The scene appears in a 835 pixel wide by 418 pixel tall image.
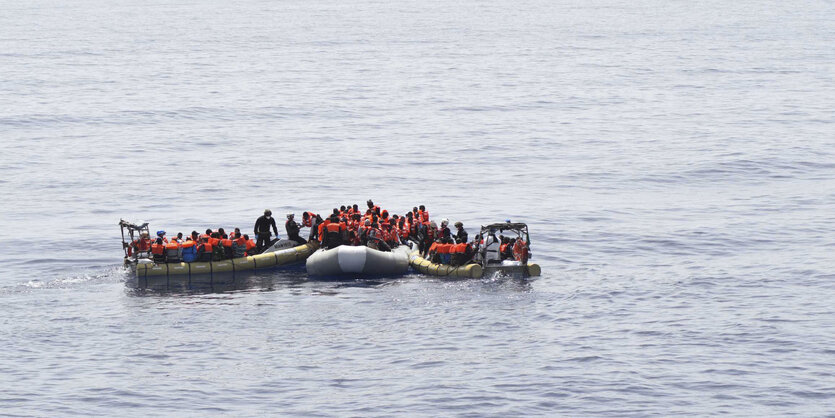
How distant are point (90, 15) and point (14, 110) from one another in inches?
3711

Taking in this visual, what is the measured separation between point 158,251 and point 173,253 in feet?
1.94

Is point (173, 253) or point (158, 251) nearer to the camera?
point (158, 251)

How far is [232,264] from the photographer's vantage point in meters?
44.7

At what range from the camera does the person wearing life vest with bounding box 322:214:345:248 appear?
45.3 metres

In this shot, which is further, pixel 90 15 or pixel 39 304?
pixel 90 15

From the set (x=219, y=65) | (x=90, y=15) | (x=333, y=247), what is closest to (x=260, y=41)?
(x=219, y=65)

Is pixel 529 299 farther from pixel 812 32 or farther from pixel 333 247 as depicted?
pixel 812 32

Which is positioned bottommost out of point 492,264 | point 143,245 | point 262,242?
point 492,264

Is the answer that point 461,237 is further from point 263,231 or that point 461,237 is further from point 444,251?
point 263,231

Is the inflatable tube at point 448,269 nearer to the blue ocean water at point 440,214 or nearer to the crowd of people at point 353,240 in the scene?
the crowd of people at point 353,240

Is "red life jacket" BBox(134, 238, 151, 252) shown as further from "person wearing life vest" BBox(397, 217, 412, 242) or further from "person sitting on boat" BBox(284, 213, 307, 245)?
"person wearing life vest" BBox(397, 217, 412, 242)

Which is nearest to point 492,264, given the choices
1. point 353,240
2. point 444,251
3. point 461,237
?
point 444,251

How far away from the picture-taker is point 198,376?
110 ft

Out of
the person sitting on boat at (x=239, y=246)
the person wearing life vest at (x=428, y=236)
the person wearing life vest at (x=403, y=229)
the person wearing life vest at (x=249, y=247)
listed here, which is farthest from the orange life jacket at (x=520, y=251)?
the person sitting on boat at (x=239, y=246)
